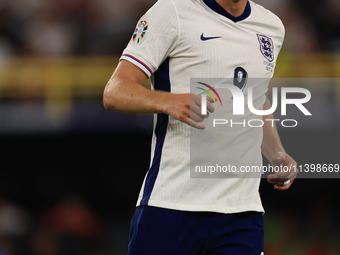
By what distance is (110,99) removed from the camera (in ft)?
6.04

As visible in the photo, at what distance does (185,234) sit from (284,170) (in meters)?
0.64

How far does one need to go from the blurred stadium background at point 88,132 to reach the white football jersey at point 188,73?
142 inches

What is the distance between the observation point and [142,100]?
5.87 ft

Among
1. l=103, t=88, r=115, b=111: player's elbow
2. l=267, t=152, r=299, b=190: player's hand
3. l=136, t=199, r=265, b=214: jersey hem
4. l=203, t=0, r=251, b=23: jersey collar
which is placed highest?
l=203, t=0, r=251, b=23: jersey collar

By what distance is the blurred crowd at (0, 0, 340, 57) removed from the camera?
21.4ft

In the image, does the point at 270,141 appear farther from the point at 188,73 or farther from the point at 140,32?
the point at 140,32

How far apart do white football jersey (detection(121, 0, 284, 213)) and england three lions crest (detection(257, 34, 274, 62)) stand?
0.07m

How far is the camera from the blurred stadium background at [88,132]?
6090 mm

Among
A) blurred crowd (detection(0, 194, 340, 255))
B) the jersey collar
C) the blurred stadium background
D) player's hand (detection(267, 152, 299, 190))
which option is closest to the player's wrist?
the jersey collar

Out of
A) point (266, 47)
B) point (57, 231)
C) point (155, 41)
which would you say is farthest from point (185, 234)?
point (57, 231)

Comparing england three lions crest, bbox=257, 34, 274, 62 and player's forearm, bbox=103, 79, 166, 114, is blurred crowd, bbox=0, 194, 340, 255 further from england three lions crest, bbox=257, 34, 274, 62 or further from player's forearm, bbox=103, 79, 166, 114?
player's forearm, bbox=103, 79, 166, 114

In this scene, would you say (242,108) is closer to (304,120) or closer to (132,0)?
(304,120)

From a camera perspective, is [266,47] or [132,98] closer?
[132,98]

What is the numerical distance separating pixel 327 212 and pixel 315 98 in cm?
210
